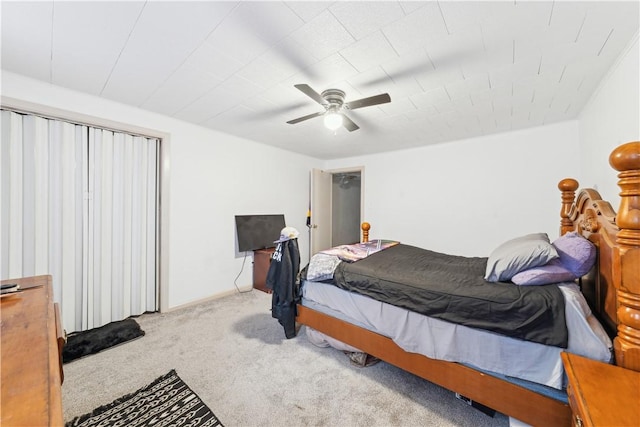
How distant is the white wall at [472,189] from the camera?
2.97 metres

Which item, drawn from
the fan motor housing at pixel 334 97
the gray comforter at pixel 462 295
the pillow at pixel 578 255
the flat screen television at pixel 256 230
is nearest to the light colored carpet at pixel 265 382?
the gray comforter at pixel 462 295

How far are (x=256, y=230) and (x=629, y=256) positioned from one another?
3.62m

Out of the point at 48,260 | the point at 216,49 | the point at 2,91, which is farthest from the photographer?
the point at 48,260

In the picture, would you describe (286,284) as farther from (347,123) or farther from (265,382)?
(347,123)

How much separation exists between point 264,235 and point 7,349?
3.10 metres

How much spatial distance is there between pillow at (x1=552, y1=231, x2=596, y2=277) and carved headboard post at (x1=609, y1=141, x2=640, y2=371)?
22.5 inches

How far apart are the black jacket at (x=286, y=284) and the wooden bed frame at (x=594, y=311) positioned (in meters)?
0.11

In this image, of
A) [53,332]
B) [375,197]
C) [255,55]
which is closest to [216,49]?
[255,55]

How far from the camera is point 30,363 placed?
75 centimetres

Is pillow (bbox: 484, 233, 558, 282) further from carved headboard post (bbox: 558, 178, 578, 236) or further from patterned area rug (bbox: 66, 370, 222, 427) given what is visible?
patterned area rug (bbox: 66, 370, 222, 427)

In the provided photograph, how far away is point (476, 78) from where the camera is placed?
194 centimetres

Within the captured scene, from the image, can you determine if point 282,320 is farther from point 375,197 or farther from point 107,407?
point 375,197

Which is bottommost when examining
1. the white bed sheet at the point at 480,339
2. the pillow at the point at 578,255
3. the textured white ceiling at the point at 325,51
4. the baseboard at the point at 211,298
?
the baseboard at the point at 211,298

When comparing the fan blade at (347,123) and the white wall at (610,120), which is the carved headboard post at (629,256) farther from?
the fan blade at (347,123)
